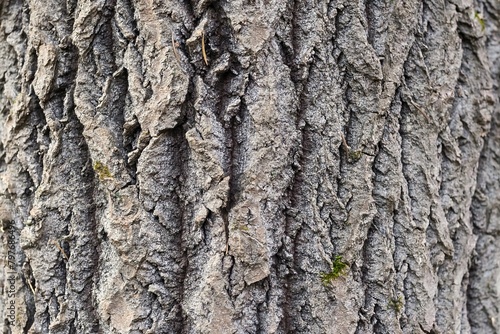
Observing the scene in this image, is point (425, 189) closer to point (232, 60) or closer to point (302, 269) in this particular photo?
point (302, 269)

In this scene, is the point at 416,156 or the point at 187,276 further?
the point at 416,156

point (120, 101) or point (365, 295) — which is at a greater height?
point (120, 101)

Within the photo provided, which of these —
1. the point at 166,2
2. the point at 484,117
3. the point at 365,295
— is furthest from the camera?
the point at 484,117

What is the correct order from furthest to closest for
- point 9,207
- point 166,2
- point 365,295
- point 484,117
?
1. point 484,117
2. point 9,207
3. point 365,295
4. point 166,2

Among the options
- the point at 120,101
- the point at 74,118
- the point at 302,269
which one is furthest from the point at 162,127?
the point at 302,269

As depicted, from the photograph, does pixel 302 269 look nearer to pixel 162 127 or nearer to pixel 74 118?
pixel 162 127

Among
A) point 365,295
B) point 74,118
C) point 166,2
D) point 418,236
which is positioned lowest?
point 365,295
